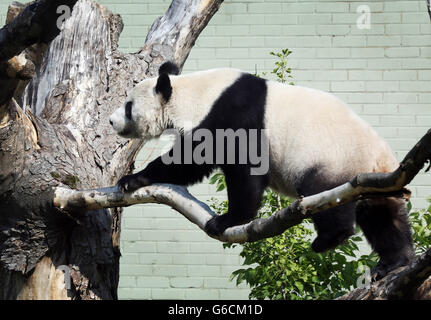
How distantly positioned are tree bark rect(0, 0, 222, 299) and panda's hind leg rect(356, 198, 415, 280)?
4.94 feet

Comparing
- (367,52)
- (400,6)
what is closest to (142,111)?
(367,52)

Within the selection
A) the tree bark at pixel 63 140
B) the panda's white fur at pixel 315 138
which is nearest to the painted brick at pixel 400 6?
the tree bark at pixel 63 140

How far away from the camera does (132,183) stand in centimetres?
347

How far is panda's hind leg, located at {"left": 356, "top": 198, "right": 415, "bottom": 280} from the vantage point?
342cm

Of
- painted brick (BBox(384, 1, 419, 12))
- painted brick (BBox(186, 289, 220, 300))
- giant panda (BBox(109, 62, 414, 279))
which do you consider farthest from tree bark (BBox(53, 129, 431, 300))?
painted brick (BBox(384, 1, 419, 12))

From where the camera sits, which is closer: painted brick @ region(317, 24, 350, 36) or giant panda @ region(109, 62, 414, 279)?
giant panda @ region(109, 62, 414, 279)

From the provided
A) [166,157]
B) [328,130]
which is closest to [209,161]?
[166,157]

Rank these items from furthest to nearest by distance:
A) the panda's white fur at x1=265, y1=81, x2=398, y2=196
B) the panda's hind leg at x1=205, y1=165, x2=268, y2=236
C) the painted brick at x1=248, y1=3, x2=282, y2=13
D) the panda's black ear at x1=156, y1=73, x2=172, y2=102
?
the painted brick at x1=248, y1=3, x2=282, y2=13
the panda's black ear at x1=156, y1=73, x2=172, y2=102
the panda's hind leg at x1=205, y1=165, x2=268, y2=236
the panda's white fur at x1=265, y1=81, x2=398, y2=196

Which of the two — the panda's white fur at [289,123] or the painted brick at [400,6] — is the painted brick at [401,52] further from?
the panda's white fur at [289,123]

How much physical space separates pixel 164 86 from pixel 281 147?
80 centimetres

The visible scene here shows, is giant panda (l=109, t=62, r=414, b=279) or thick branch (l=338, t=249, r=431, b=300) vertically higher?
giant panda (l=109, t=62, r=414, b=279)

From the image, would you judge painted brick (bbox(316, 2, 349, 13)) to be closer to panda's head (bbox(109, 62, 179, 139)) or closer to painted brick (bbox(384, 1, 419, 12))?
painted brick (bbox(384, 1, 419, 12))

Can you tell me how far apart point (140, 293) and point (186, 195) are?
325cm

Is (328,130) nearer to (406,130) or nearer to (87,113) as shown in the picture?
(87,113)
